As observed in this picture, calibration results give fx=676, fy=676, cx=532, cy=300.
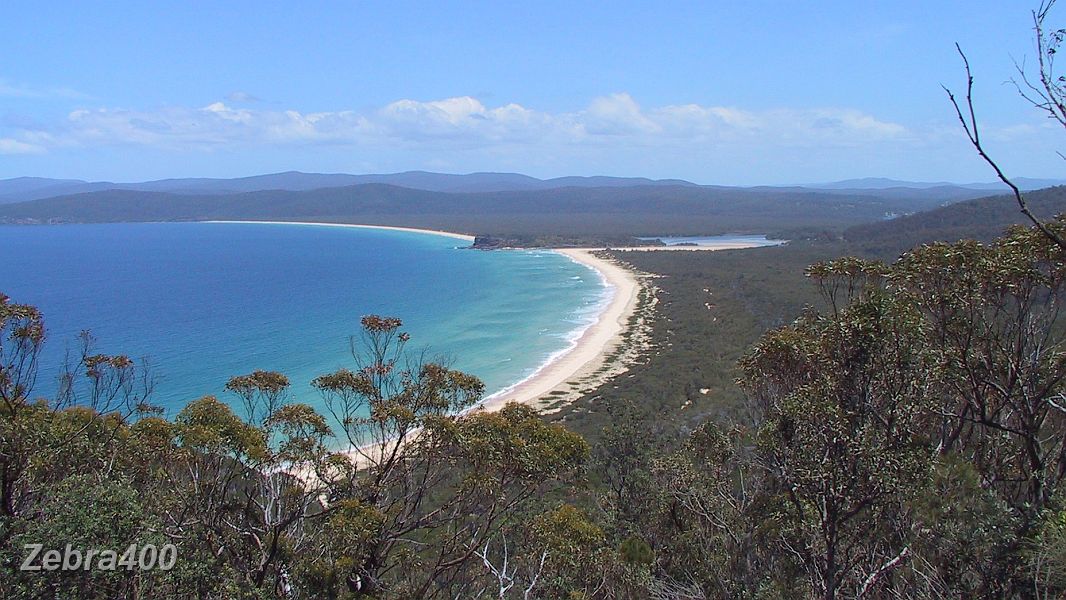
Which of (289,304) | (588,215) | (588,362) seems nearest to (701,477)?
(588,362)

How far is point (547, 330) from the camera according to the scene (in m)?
40.5

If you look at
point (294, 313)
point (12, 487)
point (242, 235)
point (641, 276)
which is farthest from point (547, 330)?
point (242, 235)

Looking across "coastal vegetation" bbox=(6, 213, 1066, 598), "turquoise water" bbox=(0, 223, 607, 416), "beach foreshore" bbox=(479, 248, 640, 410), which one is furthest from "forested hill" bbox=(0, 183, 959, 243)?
"coastal vegetation" bbox=(6, 213, 1066, 598)

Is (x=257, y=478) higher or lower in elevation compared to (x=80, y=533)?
lower

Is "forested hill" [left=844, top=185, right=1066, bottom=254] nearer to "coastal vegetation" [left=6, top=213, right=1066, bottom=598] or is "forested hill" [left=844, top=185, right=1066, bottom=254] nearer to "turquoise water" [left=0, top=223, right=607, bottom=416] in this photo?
"turquoise water" [left=0, top=223, right=607, bottom=416]

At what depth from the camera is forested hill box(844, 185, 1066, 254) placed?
52031mm

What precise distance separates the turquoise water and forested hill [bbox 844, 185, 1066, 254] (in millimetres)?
27576

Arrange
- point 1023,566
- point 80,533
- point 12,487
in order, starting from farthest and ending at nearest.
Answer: point 12,487 < point 1023,566 < point 80,533

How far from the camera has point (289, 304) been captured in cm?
4953

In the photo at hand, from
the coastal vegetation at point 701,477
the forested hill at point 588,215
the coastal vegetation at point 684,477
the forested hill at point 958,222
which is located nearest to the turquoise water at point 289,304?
the coastal vegetation at point 684,477

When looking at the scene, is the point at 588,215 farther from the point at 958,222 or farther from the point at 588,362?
the point at 588,362

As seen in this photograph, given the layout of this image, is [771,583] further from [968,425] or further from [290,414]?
[290,414]

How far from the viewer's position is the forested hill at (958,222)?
171 feet

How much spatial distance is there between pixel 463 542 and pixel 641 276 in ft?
188
